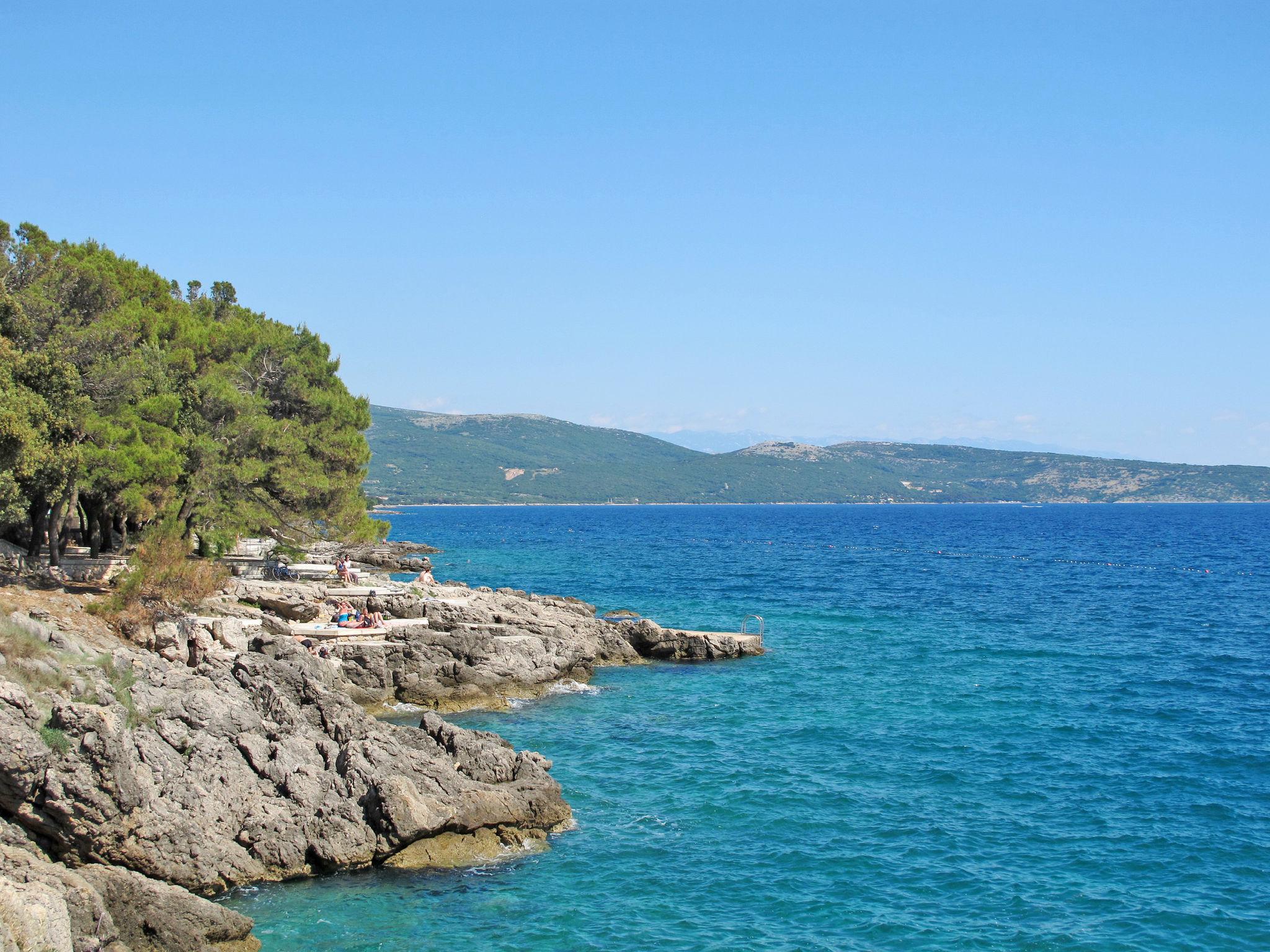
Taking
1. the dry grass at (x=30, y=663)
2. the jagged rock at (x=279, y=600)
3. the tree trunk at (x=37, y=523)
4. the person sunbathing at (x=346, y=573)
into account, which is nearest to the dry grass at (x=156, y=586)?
the jagged rock at (x=279, y=600)

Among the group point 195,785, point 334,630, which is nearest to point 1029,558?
point 334,630

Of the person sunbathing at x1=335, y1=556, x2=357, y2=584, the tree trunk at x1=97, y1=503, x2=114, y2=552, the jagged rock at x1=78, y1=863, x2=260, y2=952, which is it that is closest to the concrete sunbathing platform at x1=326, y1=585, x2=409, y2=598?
the person sunbathing at x1=335, y1=556, x2=357, y2=584

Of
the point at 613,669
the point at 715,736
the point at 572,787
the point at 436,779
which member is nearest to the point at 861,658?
the point at 613,669

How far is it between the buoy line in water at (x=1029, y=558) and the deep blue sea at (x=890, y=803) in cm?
2982

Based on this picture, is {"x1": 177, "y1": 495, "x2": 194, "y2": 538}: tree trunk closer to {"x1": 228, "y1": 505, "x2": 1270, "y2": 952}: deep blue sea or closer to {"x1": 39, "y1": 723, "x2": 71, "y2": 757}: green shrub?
{"x1": 228, "y1": 505, "x2": 1270, "y2": 952}: deep blue sea

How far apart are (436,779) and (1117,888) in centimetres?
1285

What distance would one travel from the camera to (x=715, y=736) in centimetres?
2828

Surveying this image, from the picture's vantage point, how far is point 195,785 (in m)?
17.8

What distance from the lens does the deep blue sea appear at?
16.7m

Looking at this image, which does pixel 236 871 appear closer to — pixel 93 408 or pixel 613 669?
pixel 93 408

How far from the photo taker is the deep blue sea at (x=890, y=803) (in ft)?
54.9

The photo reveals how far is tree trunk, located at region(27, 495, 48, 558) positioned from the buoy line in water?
77.0 meters

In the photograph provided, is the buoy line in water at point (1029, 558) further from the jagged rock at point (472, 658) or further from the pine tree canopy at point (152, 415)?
the pine tree canopy at point (152, 415)

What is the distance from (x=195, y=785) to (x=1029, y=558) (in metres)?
89.1
